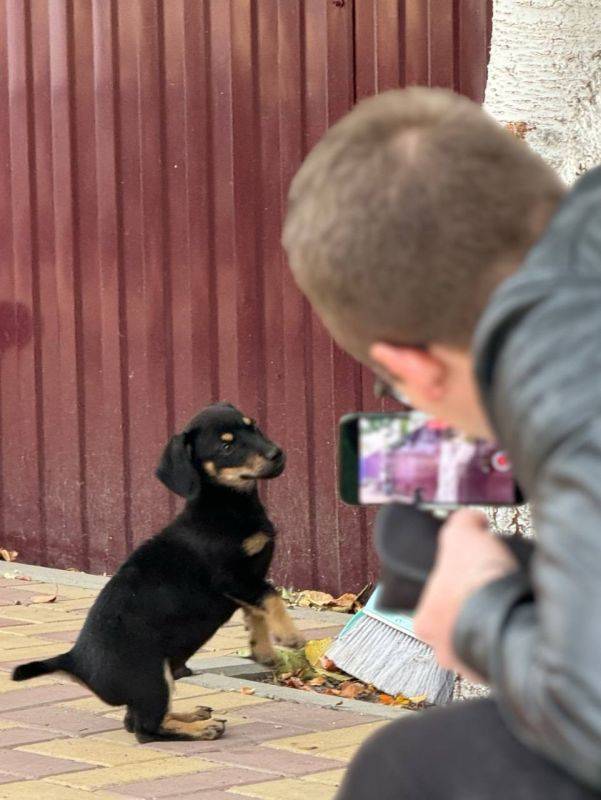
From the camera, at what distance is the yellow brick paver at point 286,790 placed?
162 inches

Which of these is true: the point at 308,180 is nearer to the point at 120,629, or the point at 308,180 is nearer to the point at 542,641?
the point at 542,641

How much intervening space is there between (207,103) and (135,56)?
0.58m

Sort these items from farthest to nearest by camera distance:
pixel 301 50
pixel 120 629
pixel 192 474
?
pixel 301 50
pixel 192 474
pixel 120 629

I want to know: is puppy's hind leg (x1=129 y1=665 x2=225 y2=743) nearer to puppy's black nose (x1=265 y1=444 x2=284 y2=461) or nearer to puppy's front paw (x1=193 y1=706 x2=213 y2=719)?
puppy's front paw (x1=193 y1=706 x2=213 y2=719)

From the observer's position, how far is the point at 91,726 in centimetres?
504

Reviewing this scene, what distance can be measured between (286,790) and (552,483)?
2.93m

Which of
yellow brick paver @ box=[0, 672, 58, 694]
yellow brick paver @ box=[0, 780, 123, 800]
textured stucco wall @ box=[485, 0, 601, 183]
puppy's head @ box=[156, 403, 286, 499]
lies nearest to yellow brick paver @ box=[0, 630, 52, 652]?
yellow brick paver @ box=[0, 672, 58, 694]

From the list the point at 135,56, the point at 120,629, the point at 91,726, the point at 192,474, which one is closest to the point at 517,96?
the point at 192,474

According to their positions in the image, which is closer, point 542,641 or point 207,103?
point 542,641

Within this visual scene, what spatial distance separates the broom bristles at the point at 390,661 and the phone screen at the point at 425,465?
3.59 meters

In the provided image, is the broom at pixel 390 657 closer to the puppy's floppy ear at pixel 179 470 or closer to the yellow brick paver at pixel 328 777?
the puppy's floppy ear at pixel 179 470

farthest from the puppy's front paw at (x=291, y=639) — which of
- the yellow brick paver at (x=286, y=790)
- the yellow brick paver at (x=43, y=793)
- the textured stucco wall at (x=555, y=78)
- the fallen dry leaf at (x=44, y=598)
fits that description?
the fallen dry leaf at (x=44, y=598)

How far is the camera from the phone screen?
1.87 metres

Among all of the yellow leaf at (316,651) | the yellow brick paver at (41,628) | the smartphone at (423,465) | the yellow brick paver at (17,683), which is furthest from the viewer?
the yellow brick paver at (41,628)
